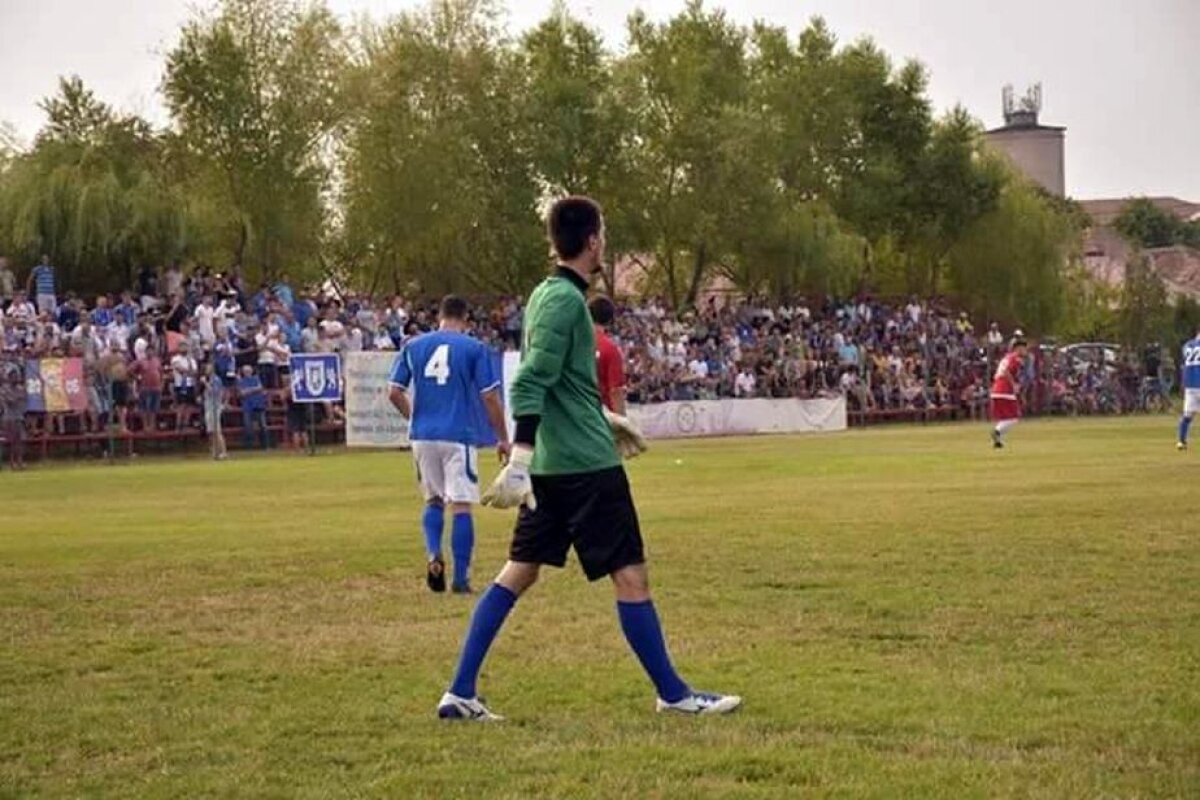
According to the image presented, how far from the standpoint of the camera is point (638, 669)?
9.20 meters

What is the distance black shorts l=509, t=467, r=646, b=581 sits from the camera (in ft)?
26.2

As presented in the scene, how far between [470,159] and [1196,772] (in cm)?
4704

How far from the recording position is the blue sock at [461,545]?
1268 centimetres

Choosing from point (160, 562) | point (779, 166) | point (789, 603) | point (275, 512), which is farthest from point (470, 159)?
point (789, 603)

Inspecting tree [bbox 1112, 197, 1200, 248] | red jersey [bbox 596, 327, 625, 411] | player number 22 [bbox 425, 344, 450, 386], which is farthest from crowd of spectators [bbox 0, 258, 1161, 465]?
tree [bbox 1112, 197, 1200, 248]

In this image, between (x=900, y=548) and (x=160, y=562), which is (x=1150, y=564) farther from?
(x=160, y=562)

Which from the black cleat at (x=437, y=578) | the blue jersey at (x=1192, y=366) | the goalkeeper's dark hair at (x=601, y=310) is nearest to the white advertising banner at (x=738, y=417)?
the blue jersey at (x=1192, y=366)

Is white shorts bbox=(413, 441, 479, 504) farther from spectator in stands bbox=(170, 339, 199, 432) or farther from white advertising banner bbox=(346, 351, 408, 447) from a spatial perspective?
spectator in stands bbox=(170, 339, 199, 432)

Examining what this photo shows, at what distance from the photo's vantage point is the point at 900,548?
1442 cm

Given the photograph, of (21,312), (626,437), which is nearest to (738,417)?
(21,312)

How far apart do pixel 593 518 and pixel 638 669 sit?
4.77 feet

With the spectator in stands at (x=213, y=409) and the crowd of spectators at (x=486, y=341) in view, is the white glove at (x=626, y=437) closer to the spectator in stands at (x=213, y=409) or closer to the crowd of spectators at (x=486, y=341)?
the spectator in stands at (x=213, y=409)

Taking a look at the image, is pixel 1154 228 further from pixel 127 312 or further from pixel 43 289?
pixel 127 312

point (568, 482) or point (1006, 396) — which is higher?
point (1006, 396)
